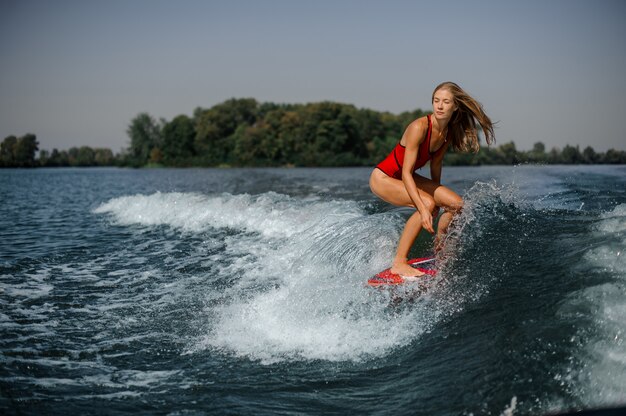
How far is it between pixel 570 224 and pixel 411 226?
7.02 feet

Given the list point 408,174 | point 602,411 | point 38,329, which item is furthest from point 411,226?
point 38,329

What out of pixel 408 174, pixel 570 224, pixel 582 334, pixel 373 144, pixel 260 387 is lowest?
pixel 260 387

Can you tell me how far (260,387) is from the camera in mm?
4219

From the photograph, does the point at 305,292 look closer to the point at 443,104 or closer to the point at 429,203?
the point at 429,203

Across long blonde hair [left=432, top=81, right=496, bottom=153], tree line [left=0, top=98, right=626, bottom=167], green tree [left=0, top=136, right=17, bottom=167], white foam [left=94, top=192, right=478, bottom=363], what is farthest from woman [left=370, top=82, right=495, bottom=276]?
green tree [left=0, top=136, right=17, bottom=167]

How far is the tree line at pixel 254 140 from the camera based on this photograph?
309 ft

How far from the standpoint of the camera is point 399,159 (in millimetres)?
6215

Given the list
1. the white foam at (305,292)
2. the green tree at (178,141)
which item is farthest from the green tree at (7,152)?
the white foam at (305,292)

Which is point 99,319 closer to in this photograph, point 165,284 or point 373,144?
point 165,284

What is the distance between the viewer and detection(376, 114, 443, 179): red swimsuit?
5.98m

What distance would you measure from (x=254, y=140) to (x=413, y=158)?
99771 mm

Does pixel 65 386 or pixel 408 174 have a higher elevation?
pixel 408 174

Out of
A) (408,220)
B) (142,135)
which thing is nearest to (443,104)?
(408,220)

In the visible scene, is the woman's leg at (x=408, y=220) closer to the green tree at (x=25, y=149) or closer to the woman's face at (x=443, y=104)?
the woman's face at (x=443, y=104)
